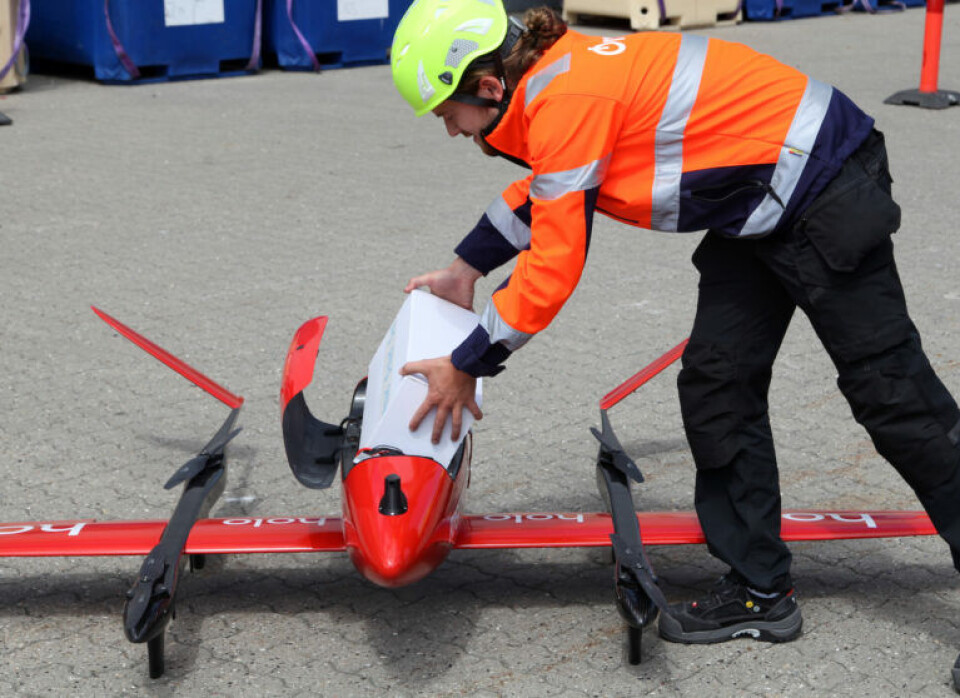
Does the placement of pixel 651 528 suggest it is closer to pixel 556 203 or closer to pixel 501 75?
pixel 556 203

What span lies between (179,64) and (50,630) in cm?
960

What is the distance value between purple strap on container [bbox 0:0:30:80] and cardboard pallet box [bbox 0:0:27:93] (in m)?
0.03

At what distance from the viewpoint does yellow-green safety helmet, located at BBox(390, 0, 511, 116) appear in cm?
283

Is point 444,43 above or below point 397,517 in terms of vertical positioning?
above

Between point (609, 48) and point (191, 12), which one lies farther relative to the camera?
point (191, 12)

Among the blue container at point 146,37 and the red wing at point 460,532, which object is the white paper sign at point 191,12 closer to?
the blue container at point 146,37

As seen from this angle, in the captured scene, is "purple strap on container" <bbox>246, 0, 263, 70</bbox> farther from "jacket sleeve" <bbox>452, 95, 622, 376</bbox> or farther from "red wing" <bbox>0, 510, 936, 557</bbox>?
"jacket sleeve" <bbox>452, 95, 622, 376</bbox>

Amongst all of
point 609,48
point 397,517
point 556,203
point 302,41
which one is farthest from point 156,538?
point 302,41

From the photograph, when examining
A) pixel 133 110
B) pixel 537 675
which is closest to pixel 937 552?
pixel 537 675

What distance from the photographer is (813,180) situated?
2885 millimetres

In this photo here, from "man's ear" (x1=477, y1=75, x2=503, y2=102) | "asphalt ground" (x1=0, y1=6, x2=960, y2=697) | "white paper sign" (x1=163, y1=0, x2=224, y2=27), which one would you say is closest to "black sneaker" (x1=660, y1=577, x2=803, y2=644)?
"asphalt ground" (x1=0, y1=6, x2=960, y2=697)

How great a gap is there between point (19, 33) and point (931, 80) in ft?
25.3

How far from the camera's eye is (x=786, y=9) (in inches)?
664

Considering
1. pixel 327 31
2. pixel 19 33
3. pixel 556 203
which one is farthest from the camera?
pixel 327 31
